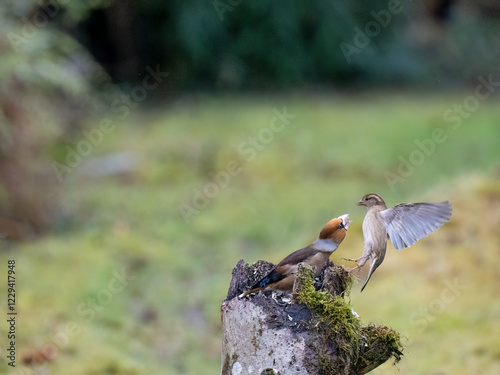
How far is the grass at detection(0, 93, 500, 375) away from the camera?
6.74 meters

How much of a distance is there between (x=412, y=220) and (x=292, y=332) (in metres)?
0.79

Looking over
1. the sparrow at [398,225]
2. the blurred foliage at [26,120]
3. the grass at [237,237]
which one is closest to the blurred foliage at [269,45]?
the grass at [237,237]

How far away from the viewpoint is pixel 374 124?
14219 mm

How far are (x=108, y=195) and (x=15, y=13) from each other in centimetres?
349

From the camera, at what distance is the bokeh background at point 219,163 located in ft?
23.4

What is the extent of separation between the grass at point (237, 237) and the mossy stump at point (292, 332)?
306 centimetres

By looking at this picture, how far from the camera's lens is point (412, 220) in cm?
335

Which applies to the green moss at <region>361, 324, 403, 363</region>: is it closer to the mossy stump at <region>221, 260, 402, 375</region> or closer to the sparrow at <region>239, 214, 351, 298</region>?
the mossy stump at <region>221, 260, 402, 375</region>

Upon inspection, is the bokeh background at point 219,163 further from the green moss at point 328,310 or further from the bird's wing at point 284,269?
the bird's wing at point 284,269

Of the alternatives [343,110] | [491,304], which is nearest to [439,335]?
[491,304]

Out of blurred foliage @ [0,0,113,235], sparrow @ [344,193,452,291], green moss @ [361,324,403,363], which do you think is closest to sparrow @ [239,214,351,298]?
sparrow @ [344,193,452,291]

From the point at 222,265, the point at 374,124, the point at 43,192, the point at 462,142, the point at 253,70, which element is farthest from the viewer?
the point at 253,70

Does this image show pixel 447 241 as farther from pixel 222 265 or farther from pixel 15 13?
pixel 15 13

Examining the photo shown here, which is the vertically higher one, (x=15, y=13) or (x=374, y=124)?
(x=374, y=124)
